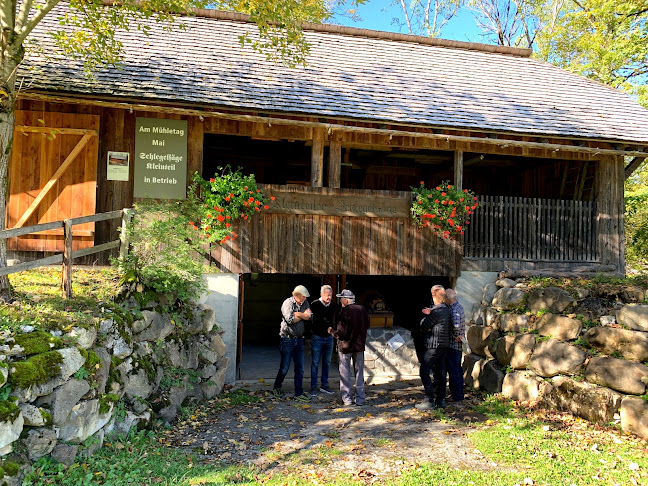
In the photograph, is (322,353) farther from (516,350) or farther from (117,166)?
(117,166)

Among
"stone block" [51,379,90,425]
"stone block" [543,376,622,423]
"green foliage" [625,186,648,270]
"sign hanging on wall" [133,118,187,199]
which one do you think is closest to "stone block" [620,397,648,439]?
"stone block" [543,376,622,423]

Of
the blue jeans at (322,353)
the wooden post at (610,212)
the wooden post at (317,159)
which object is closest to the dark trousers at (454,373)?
the blue jeans at (322,353)

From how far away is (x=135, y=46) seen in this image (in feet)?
33.9

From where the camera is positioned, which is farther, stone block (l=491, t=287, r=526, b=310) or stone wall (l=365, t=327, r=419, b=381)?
stone wall (l=365, t=327, r=419, b=381)

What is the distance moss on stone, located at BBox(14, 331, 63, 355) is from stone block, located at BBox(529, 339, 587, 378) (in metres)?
6.51

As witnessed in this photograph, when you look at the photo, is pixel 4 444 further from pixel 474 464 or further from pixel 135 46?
pixel 135 46

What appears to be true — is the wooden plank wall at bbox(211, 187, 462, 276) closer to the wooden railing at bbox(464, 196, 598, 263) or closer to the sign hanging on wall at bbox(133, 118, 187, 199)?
the wooden railing at bbox(464, 196, 598, 263)

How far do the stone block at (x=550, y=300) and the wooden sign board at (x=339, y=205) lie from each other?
269 centimetres

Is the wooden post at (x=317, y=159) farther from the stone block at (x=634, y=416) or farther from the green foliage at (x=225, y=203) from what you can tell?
the stone block at (x=634, y=416)

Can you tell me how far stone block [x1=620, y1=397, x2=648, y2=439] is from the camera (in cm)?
587

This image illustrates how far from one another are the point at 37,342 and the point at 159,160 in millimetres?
5039

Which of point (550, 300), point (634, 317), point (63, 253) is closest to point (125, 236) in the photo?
point (63, 253)

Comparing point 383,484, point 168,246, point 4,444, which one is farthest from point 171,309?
point 383,484

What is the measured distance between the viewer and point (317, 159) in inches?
370
